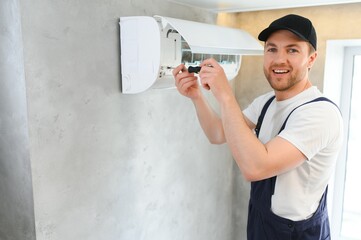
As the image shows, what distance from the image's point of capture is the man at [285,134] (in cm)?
90

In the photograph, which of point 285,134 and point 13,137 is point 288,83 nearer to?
point 285,134

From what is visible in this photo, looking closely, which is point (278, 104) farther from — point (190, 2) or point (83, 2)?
point (83, 2)

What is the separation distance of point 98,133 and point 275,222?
0.67 m

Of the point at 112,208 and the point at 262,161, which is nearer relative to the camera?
the point at 262,161

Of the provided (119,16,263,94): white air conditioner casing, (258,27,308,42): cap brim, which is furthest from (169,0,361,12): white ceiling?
(258,27,308,42): cap brim

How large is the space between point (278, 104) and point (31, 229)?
2.88ft

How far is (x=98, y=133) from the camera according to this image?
1099mm

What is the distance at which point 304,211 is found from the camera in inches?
42.2

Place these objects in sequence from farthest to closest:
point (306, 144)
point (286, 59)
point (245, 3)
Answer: point (245, 3)
point (286, 59)
point (306, 144)

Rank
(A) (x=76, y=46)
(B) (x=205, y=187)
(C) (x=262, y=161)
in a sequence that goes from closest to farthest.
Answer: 1. (C) (x=262, y=161)
2. (A) (x=76, y=46)
3. (B) (x=205, y=187)

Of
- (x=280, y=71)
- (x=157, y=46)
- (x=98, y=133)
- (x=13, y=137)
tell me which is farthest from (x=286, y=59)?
(x=13, y=137)

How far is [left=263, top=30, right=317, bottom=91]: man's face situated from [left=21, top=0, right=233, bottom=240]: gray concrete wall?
0.49m

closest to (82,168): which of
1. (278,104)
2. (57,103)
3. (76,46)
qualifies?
(57,103)

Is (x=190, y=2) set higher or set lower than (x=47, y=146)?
higher
